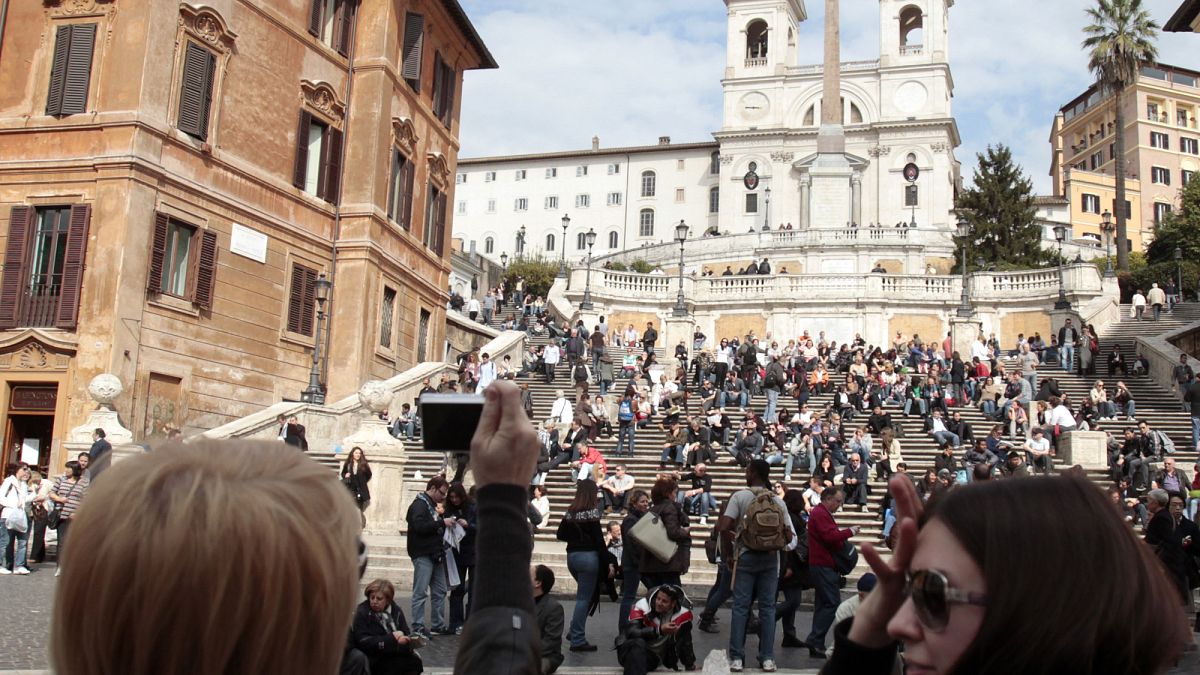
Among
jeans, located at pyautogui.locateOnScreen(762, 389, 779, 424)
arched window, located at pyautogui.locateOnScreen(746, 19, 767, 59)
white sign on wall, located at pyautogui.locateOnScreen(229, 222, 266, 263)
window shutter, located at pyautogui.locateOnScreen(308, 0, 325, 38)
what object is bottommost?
jeans, located at pyautogui.locateOnScreen(762, 389, 779, 424)

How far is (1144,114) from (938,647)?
327 ft

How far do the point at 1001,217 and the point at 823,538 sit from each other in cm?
5366

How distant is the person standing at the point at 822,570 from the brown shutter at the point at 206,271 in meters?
17.1

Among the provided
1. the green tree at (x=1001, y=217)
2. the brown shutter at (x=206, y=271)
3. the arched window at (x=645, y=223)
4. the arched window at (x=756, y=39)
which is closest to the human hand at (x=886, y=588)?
the brown shutter at (x=206, y=271)

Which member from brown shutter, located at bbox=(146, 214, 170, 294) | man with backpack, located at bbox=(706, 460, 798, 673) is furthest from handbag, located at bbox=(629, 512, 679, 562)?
brown shutter, located at bbox=(146, 214, 170, 294)

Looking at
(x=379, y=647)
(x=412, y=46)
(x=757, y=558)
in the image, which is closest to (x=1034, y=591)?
(x=379, y=647)

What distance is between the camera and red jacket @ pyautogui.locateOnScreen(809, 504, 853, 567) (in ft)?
35.1

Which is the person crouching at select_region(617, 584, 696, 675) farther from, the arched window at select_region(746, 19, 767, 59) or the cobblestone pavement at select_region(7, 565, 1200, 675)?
the arched window at select_region(746, 19, 767, 59)

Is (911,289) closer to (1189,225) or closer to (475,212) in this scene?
(1189,225)

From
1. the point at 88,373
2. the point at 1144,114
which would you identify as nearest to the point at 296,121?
the point at 88,373

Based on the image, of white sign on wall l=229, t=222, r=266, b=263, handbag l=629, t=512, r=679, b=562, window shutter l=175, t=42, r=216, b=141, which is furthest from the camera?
white sign on wall l=229, t=222, r=266, b=263

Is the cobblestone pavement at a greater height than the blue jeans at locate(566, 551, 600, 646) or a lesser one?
lesser

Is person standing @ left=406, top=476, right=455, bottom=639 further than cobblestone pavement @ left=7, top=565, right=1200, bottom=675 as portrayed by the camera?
Yes

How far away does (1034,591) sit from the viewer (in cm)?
176
